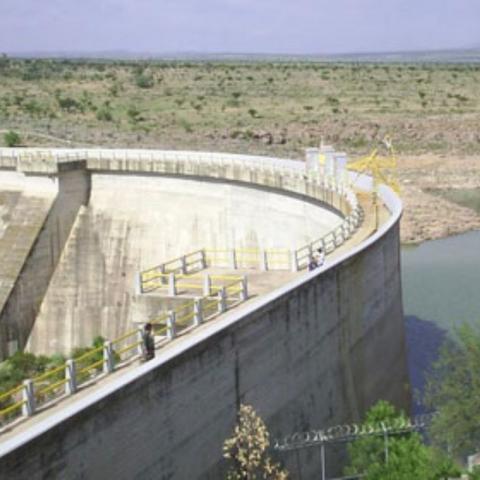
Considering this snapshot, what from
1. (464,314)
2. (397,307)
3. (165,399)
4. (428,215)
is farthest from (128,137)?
(165,399)

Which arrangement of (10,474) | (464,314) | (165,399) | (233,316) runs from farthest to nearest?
1. (464,314)
2. (233,316)
3. (165,399)
4. (10,474)

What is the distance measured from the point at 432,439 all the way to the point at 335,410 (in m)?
2.51

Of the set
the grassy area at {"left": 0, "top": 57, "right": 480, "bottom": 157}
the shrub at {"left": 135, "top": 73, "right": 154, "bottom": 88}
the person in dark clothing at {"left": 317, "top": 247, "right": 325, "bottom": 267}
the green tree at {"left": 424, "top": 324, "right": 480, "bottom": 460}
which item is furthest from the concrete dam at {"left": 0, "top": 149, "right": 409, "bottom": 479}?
the shrub at {"left": 135, "top": 73, "right": 154, "bottom": 88}

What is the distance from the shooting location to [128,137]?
187 feet

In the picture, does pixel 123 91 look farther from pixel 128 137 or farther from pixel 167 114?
pixel 128 137

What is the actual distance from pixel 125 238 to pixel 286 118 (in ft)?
147

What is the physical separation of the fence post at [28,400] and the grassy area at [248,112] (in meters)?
38.8

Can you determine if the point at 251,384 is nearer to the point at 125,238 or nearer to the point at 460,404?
the point at 460,404

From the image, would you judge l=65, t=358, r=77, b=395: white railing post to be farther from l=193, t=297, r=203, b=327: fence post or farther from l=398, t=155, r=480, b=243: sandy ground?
l=398, t=155, r=480, b=243: sandy ground

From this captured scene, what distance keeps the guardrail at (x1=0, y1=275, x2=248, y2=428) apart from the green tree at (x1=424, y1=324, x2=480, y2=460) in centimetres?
392

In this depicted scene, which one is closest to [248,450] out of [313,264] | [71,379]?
[71,379]

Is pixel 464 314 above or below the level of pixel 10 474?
below

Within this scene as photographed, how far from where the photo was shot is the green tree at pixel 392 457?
53.2 feet

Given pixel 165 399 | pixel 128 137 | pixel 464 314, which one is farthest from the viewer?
pixel 128 137
